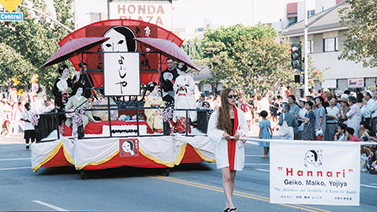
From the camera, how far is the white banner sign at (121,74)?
13.3m

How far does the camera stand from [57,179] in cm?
1275

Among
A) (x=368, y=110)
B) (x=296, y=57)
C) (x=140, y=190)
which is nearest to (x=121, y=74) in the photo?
(x=140, y=190)

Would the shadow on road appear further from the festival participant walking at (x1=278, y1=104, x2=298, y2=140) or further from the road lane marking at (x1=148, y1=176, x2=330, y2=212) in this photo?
the festival participant walking at (x1=278, y1=104, x2=298, y2=140)

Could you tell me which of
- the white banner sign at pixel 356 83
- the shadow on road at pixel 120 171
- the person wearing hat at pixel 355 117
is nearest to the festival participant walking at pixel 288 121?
the person wearing hat at pixel 355 117

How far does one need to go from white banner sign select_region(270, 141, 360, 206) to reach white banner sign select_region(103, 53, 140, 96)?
6562 millimetres

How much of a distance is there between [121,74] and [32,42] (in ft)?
83.6

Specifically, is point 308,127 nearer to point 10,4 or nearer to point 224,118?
point 224,118

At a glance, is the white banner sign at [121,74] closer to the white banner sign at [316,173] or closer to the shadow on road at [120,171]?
the shadow on road at [120,171]

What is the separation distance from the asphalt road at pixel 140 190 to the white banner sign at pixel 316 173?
1463 millimetres

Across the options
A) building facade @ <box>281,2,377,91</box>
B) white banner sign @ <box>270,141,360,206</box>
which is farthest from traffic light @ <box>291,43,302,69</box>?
building facade @ <box>281,2,377,91</box>

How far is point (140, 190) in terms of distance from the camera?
35.8 ft

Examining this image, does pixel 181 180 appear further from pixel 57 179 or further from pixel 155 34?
pixel 155 34

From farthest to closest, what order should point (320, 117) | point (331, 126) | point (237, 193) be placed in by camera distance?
1. point (331, 126)
2. point (320, 117)
3. point (237, 193)

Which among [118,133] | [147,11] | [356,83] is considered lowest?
[118,133]
